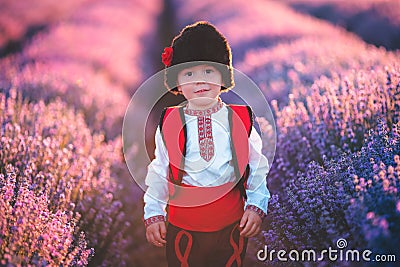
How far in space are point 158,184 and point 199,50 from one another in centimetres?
75

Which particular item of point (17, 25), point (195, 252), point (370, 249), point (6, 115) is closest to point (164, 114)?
point (195, 252)

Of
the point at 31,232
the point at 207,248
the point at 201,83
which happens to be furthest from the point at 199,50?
the point at 31,232

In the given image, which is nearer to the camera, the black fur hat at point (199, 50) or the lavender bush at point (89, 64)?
the black fur hat at point (199, 50)

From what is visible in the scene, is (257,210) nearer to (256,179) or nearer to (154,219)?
(256,179)

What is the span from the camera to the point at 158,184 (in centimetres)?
228

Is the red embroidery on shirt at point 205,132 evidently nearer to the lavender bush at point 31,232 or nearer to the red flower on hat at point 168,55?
the red flower on hat at point 168,55

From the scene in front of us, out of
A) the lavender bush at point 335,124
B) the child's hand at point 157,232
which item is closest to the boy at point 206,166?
the child's hand at point 157,232

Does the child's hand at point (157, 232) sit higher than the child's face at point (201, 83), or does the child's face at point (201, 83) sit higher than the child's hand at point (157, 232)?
the child's face at point (201, 83)

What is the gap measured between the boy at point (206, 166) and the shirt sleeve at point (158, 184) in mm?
15

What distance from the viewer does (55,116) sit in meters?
4.13

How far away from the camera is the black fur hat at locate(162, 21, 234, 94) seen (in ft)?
7.18

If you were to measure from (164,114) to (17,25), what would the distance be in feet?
22.5

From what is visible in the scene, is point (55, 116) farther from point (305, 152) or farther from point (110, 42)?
point (110, 42)

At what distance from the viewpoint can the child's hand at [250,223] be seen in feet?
7.00
